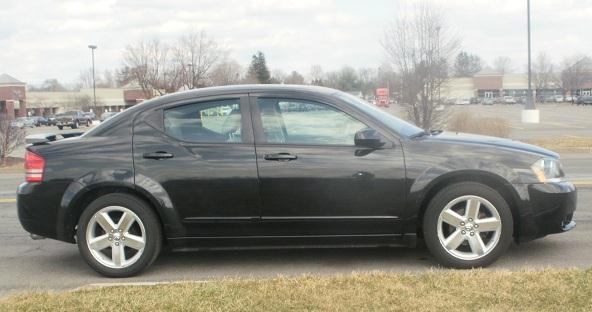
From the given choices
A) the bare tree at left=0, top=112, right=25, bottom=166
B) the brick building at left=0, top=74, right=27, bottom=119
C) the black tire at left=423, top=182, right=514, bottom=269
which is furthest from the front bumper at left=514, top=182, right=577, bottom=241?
the brick building at left=0, top=74, right=27, bottom=119

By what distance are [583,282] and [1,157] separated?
19.1 metres

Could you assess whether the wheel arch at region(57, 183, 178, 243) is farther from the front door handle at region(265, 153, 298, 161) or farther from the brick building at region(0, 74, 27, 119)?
the brick building at region(0, 74, 27, 119)

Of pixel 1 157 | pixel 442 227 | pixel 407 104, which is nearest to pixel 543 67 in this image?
pixel 407 104

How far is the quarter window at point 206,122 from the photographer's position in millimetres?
5180

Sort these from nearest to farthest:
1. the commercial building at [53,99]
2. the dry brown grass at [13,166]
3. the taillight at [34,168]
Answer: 1. the taillight at [34,168]
2. the dry brown grass at [13,166]
3. the commercial building at [53,99]

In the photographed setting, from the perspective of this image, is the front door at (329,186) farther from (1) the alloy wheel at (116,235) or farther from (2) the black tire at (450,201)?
(1) the alloy wheel at (116,235)

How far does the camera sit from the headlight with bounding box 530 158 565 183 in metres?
4.98

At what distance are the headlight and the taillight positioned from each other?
419 cm

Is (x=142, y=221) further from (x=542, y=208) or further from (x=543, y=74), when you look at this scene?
(x=543, y=74)

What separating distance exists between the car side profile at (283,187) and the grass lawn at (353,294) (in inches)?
23.3

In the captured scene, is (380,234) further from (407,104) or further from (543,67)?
(543,67)

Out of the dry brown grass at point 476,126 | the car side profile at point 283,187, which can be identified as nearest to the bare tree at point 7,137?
the dry brown grass at point 476,126

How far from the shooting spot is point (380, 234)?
16.5 feet

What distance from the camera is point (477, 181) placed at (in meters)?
5.02
